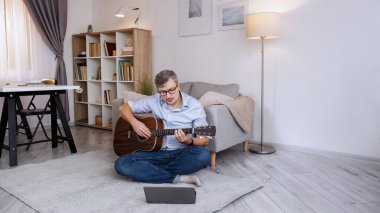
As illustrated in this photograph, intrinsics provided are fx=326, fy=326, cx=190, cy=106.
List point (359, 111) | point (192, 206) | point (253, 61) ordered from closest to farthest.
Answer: point (192, 206) → point (359, 111) → point (253, 61)

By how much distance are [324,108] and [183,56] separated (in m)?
1.94

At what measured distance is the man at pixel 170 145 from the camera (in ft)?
7.57

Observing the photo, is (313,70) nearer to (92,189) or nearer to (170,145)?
(170,145)

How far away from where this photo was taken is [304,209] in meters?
2.01

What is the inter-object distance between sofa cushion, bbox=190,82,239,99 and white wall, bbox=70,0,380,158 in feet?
1.00

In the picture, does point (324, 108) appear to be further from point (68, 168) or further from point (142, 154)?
point (68, 168)

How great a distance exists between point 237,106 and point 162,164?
105 centimetres

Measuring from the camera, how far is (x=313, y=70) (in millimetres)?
3363

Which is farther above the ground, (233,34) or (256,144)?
(233,34)

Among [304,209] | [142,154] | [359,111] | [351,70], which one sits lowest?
[304,209]

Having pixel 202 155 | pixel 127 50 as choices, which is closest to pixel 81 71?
pixel 127 50

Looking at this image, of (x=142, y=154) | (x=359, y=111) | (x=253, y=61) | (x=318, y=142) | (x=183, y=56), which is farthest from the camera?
(x=183, y=56)

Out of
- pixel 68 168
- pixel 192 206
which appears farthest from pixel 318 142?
pixel 68 168

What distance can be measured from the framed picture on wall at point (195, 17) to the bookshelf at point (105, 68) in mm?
587
